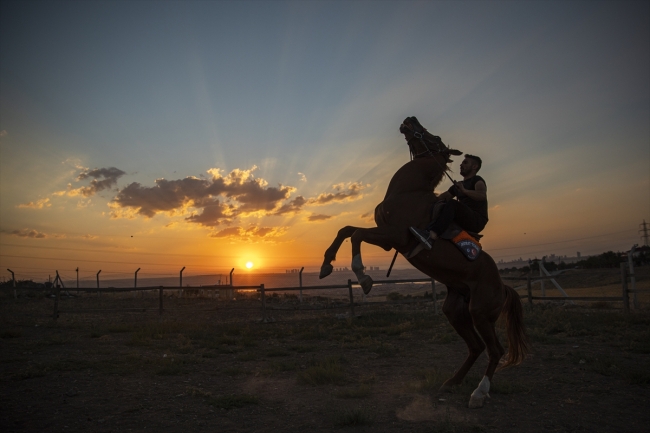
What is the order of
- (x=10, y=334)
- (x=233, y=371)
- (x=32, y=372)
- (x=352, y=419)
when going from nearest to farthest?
(x=352, y=419) → (x=32, y=372) → (x=233, y=371) → (x=10, y=334)

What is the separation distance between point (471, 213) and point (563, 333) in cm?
837

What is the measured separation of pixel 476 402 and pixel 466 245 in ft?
6.36

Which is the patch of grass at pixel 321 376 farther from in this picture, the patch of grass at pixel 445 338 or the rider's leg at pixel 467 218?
the patch of grass at pixel 445 338

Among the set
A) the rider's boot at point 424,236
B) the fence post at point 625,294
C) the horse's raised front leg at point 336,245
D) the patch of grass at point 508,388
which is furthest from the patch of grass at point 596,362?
the fence post at point 625,294

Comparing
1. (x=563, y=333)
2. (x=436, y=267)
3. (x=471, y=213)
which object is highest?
(x=471, y=213)

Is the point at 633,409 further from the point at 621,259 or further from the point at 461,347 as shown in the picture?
the point at 621,259

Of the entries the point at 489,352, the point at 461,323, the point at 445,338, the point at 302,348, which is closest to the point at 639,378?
the point at 489,352

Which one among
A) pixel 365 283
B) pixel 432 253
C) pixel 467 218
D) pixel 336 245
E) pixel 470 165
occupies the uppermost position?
pixel 470 165

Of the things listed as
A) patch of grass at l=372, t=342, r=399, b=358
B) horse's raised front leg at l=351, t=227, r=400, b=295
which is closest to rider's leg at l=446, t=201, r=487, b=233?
horse's raised front leg at l=351, t=227, r=400, b=295

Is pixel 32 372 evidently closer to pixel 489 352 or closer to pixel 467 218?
pixel 489 352

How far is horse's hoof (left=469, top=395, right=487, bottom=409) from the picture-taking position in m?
5.16

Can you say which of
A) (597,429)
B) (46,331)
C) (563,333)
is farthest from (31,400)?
(563,333)

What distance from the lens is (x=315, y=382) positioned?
21.7ft

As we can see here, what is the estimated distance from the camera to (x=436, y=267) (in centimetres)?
513
